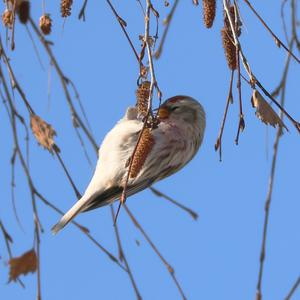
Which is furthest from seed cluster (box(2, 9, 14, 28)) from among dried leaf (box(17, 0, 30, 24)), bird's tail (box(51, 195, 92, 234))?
bird's tail (box(51, 195, 92, 234))

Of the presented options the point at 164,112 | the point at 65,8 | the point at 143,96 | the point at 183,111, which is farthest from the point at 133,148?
the point at 65,8

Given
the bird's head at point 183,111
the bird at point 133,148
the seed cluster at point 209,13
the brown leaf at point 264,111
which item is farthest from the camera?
the bird's head at point 183,111

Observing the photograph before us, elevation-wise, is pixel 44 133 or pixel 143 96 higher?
pixel 143 96

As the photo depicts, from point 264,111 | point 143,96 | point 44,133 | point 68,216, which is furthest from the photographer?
point 68,216

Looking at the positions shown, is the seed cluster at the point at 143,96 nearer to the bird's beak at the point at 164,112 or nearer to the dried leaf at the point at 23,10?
the dried leaf at the point at 23,10

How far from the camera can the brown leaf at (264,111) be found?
2.47 m

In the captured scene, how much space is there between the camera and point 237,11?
2615mm

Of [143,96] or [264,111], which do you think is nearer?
[264,111]

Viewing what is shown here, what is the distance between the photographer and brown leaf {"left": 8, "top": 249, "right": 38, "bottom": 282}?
2.06 metres

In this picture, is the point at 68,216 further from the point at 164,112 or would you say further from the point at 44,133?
the point at 44,133

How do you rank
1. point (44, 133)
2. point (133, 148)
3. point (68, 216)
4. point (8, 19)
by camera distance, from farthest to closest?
1. point (133, 148)
2. point (68, 216)
3. point (8, 19)
4. point (44, 133)

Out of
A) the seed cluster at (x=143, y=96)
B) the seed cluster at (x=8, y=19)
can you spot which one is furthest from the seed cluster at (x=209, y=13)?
the seed cluster at (x=8, y=19)

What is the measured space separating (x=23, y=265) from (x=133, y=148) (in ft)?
6.62

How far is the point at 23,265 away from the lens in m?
2.07
